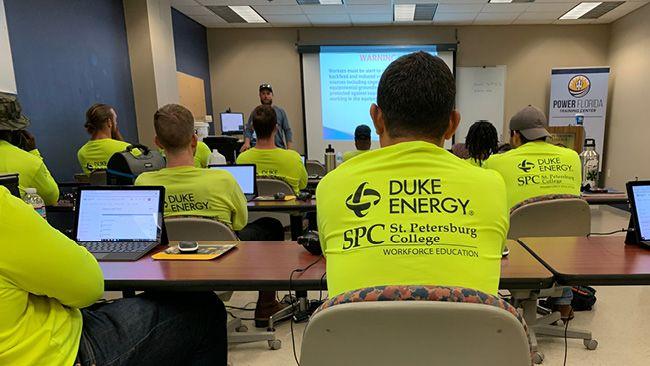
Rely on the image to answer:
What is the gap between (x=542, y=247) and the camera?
4.57 feet

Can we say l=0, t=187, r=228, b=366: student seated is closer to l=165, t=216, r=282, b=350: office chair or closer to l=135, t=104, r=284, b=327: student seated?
→ l=165, t=216, r=282, b=350: office chair

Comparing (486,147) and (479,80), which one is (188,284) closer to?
(486,147)

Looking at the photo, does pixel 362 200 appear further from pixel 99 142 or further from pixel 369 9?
pixel 369 9

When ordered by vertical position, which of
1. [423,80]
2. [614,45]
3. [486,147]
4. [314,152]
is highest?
[614,45]

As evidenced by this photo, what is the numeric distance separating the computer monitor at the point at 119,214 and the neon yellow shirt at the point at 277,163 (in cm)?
153

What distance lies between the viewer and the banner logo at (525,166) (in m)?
2.03

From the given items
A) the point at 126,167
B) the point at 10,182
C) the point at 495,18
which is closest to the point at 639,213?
the point at 10,182

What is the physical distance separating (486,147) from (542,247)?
1.42 metres

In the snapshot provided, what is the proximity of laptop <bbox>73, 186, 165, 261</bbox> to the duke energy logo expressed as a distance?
276 inches

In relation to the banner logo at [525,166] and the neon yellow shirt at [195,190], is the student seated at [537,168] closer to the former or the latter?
the banner logo at [525,166]

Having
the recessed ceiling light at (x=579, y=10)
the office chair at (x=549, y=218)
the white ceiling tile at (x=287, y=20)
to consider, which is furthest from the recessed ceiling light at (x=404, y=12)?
the office chair at (x=549, y=218)

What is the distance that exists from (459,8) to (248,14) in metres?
3.26

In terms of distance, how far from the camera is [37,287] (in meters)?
0.89

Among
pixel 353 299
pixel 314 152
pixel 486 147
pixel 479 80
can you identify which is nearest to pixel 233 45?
pixel 314 152
